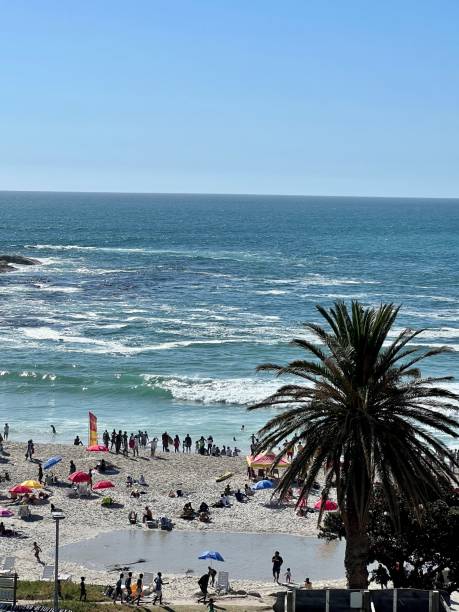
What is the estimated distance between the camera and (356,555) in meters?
23.5

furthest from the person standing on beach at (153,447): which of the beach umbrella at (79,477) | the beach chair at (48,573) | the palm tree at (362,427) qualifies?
the palm tree at (362,427)

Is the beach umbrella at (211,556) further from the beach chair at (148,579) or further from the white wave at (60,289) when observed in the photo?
the white wave at (60,289)

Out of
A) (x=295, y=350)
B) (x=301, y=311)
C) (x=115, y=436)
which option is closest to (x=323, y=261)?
(x=301, y=311)

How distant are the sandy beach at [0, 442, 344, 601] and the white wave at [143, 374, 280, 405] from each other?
39.0 ft

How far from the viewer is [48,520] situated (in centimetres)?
3856

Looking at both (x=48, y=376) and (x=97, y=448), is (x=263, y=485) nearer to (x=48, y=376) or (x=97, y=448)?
(x=97, y=448)

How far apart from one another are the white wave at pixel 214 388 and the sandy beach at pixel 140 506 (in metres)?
11.9

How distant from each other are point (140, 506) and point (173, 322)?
47072 mm

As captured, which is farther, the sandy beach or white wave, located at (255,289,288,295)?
white wave, located at (255,289,288,295)

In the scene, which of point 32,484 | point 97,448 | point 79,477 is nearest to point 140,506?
point 79,477

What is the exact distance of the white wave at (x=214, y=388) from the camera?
62375mm

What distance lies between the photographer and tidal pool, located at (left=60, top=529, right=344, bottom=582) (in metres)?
33.8

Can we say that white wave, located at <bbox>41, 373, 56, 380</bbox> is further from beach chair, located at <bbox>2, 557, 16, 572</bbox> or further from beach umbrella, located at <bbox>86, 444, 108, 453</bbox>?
beach chair, located at <bbox>2, 557, 16, 572</bbox>

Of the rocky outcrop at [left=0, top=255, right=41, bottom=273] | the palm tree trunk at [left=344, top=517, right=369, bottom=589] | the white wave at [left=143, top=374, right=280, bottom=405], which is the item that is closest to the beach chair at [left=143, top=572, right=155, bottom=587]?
the palm tree trunk at [left=344, top=517, right=369, bottom=589]
